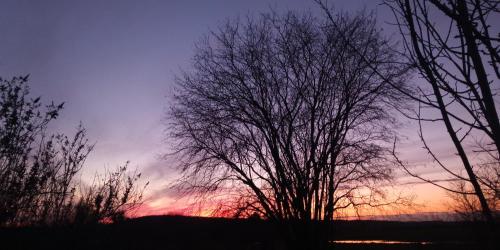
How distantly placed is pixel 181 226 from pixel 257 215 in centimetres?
2074

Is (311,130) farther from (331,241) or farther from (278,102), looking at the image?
(331,241)

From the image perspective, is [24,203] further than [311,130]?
No

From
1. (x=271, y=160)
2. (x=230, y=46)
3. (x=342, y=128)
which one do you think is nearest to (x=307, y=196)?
(x=271, y=160)

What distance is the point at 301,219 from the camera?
1384 cm

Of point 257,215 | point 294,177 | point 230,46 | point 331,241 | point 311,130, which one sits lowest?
point 331,241

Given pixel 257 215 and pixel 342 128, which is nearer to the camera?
pixel 342 128

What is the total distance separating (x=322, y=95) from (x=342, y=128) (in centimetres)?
143

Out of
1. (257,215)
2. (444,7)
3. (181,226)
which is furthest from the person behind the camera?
(181,226)

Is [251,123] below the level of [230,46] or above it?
below

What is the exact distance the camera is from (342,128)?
1369cm

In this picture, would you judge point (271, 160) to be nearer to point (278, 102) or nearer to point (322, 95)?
point (278, 102)

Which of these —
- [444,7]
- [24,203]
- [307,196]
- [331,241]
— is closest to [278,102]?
[307,196]

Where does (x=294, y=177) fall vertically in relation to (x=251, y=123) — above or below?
below

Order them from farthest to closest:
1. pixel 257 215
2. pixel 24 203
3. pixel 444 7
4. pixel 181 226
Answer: pixel 181 226, pixel 257 215, pixel 24 203, pixel 444 7
